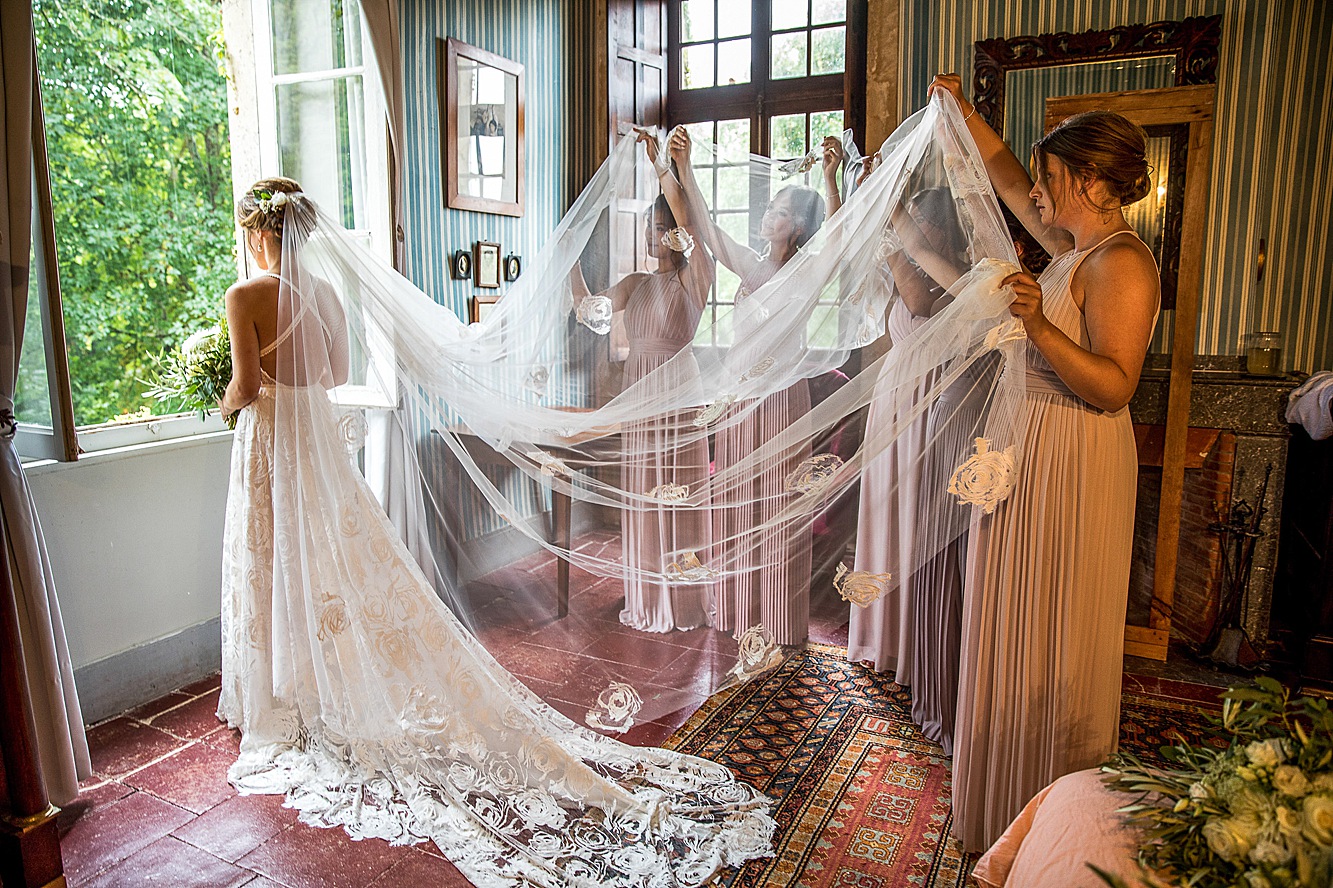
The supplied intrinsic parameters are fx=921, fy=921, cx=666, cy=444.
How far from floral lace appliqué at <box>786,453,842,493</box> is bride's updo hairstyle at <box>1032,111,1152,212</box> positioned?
0.83 meters

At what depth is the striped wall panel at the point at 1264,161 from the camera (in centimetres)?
384

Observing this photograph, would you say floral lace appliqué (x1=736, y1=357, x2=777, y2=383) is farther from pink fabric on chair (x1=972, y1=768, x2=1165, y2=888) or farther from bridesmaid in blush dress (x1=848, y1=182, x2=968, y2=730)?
pink fabric on chair (x1=972, y1=768, x2=1165, y2=888)

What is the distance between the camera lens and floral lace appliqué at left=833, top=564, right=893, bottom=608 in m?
2.27

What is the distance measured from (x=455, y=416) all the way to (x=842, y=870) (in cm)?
158

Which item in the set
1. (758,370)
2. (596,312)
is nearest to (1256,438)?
(758,370)

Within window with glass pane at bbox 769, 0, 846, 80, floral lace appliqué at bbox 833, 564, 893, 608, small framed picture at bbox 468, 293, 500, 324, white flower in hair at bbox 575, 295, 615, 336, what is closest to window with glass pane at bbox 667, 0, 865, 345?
window with glass pane at bbox 769, 0, 846, 80

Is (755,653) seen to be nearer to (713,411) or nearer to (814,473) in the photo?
(814,473)

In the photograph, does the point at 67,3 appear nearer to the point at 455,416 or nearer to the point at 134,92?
the point at 134,92

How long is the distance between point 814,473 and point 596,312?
2.51 ft

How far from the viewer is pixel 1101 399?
1.94m

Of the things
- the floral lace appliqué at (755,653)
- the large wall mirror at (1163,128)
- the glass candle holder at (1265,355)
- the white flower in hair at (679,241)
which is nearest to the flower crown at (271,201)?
the white flower in hair at (679,241)

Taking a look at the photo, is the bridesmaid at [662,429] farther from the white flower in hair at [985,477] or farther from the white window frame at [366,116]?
the white window frame at [366,116]

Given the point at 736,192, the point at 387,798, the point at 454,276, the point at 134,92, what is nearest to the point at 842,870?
the point at 387,798

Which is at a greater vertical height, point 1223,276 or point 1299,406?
point 1223,276
